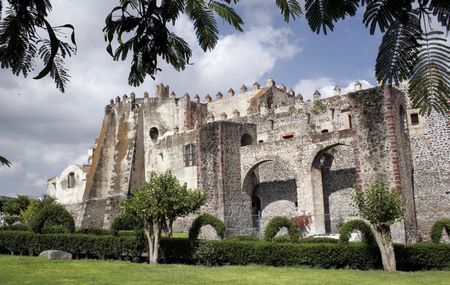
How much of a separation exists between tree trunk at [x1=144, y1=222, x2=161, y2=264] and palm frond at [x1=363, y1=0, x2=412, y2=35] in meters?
21.0

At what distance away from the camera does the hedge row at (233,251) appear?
19.5 metres

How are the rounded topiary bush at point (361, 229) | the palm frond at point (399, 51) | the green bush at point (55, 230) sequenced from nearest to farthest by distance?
the palm frond at point (399, 51)
the rounded topiary bush at point (361, 229)
the green bush at point (55, 230)

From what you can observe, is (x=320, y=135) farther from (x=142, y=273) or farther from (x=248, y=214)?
(x=142, y=273)

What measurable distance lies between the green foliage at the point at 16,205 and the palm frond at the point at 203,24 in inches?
2094

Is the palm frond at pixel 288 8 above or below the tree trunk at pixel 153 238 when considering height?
above

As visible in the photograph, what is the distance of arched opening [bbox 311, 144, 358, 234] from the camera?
32312 millimetres

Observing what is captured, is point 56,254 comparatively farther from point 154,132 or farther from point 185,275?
point 154,132

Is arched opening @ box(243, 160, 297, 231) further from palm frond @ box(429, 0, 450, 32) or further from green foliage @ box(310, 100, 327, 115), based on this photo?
palm frond @ box(429, 0, 450, 32)

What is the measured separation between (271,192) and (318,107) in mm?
6682

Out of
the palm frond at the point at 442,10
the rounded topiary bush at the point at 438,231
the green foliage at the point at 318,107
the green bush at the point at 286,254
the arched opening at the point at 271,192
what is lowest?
the green bush at the point at 286,254

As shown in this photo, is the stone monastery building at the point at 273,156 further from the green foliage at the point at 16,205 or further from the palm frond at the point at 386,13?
the palm frond at the point at 386,13

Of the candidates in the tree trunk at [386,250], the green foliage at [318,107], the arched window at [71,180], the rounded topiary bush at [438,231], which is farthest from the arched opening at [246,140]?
the arched window at [71,180]

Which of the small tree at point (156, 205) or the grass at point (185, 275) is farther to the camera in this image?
the small tree at point (156, 205)

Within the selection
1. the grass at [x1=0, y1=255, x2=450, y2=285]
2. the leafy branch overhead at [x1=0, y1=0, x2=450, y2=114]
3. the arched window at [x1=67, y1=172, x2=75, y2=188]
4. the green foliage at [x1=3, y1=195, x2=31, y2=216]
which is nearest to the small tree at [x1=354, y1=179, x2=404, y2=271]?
the grass at [x1=0, y1=255, x2=450, y2=285]
